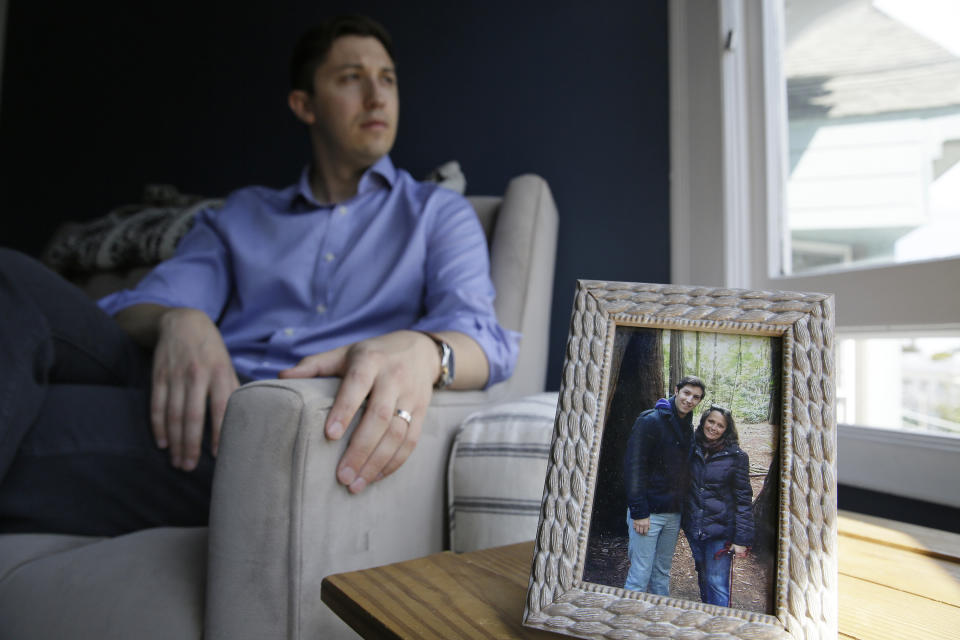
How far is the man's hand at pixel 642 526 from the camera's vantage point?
1.16ft

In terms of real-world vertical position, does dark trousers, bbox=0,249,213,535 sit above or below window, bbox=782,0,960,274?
below

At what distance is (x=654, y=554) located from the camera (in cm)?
35

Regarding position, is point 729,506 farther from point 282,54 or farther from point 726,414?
point 282,54

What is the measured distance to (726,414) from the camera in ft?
1.19

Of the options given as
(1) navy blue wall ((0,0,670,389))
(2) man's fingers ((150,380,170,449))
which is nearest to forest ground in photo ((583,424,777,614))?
(2) man's fingers ((150,380,170,449))

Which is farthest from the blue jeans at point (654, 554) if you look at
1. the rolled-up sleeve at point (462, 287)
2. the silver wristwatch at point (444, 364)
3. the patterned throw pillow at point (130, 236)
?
the patterned throw pillow at point (130, 236)

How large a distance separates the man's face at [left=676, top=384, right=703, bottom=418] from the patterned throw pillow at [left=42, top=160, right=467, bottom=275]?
1.26 metres

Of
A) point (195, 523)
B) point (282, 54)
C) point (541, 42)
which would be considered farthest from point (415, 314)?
point (282, 54)

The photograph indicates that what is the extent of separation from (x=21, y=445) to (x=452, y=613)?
2.10ft

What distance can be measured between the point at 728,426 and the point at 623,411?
0.06m

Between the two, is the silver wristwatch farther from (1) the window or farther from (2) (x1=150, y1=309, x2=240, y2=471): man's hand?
(1) the window

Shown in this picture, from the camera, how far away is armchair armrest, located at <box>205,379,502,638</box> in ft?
1.79

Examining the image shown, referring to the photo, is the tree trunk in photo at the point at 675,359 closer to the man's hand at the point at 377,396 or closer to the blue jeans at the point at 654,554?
the blue jeans at the point at 654,554

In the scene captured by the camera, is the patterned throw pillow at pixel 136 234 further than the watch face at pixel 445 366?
Yes
